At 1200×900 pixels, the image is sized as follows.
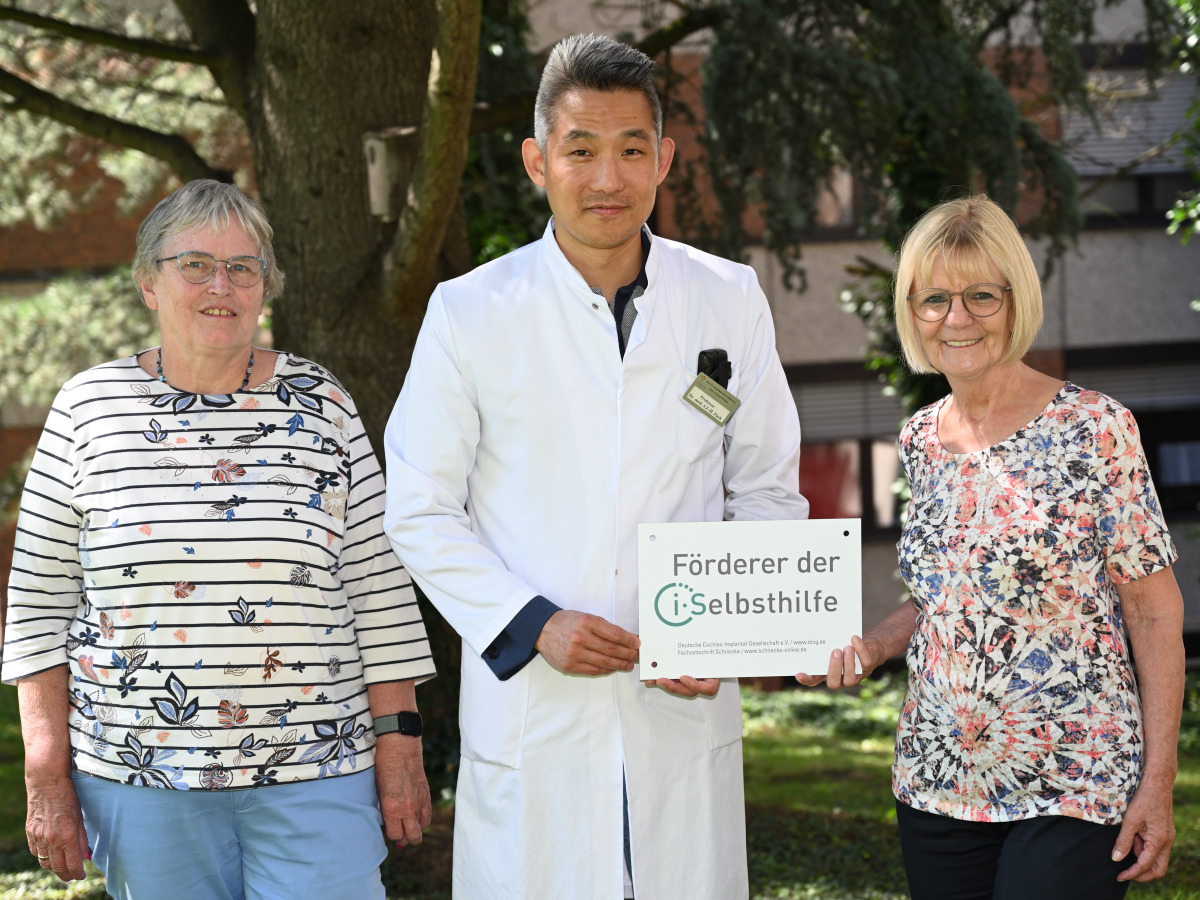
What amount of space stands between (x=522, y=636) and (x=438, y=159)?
2220 mm

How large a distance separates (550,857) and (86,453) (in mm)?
1321

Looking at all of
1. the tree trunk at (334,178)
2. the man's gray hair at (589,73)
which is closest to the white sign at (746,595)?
the man's gray hair at (589,73)

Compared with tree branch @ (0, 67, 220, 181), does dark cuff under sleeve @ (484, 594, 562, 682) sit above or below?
below

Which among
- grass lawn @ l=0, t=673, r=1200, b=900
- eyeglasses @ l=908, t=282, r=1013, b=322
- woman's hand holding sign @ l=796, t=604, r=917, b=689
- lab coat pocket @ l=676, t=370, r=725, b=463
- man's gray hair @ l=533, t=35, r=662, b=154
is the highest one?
man's gray hair @ l=533, t=35, r=662, b=154

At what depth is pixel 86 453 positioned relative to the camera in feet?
9.17

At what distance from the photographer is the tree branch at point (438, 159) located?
403 cm

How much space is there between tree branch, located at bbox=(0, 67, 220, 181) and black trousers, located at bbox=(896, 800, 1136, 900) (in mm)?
4194

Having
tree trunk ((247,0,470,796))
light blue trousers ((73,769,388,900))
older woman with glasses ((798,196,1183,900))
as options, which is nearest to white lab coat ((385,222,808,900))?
light blue trousers ((73,769,388,900))

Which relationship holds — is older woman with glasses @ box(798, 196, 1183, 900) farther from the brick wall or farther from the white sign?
the brick wall

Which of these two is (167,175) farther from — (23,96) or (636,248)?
(636,248)

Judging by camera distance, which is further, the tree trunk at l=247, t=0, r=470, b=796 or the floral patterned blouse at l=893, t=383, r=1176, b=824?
the tree trunk at l=247, t=0, r=470, b=796

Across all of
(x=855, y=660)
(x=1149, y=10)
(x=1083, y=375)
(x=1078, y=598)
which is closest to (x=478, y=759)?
(x=855, y=660)

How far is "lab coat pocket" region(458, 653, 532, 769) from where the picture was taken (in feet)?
9.00

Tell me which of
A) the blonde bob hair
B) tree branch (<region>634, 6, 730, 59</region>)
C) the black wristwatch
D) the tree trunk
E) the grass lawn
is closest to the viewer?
the blonde bob hair
